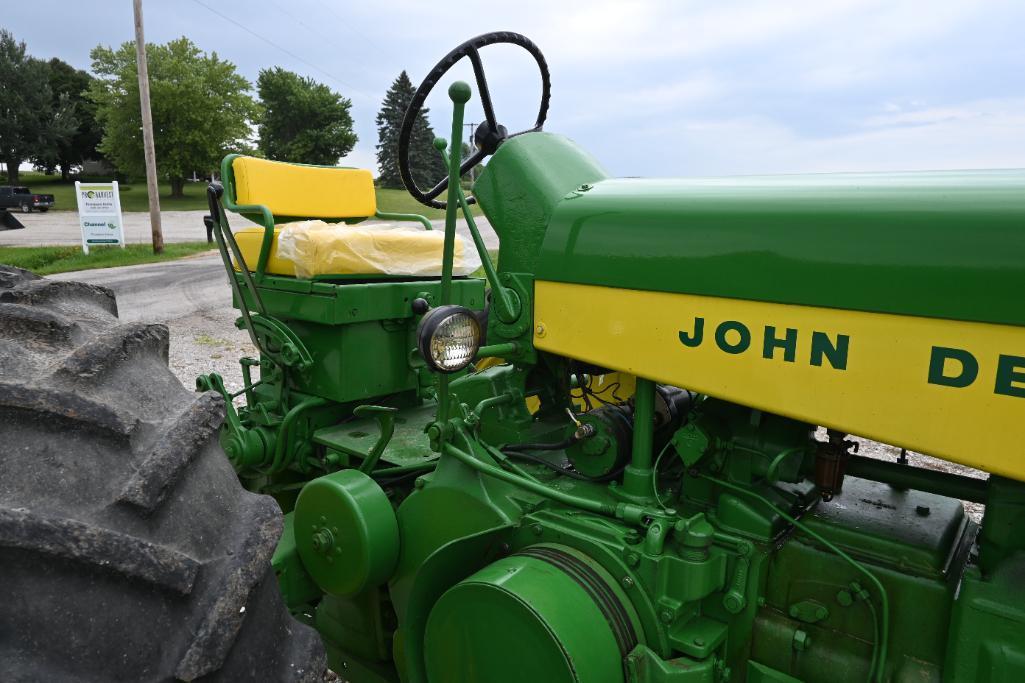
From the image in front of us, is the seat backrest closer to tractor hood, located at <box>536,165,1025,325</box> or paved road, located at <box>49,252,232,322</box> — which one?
tractor hood, located at <box>536,165,1025,325</box>

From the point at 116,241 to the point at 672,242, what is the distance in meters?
14.9

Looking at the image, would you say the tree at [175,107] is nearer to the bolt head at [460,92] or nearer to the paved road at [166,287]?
the paved road at [166,287]

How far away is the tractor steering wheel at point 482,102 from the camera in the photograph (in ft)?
6.75

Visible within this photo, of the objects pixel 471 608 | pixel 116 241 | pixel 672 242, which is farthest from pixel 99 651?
pixel 116 241

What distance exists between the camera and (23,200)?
90.2 ft

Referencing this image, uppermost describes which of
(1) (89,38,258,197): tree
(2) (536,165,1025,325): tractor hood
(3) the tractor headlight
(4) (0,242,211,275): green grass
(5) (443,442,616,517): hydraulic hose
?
(1) (89,38,258,197): tree

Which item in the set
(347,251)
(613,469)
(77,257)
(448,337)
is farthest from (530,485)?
(77,257)

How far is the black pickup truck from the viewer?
26844mm

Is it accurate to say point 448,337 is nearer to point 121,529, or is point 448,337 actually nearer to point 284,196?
point 121,529

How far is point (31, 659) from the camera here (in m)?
1.35

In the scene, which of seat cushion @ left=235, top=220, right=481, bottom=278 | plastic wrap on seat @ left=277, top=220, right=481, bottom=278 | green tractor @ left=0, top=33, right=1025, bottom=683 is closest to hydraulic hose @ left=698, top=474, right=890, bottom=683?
green tractor @ left=0, top=33, right=1025, bottom=683

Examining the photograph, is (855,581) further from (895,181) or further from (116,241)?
(116,241)

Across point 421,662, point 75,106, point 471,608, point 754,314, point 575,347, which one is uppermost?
point 75,106

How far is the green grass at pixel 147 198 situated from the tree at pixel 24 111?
2.35m
